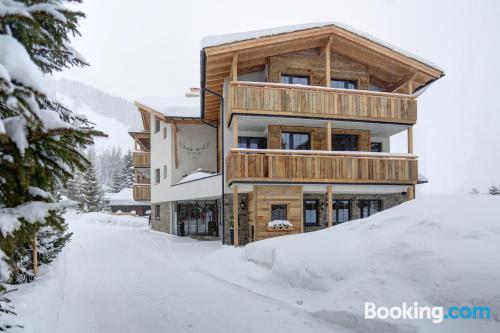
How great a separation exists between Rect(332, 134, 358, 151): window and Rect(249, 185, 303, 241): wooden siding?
425cm

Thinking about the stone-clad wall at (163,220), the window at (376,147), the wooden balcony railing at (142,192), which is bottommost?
the stone-clad wall at (163,220)

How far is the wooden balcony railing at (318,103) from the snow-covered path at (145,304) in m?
6.83

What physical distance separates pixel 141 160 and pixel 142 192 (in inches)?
105

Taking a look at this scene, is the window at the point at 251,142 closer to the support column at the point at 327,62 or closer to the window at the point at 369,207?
the support column at the point at 327,62

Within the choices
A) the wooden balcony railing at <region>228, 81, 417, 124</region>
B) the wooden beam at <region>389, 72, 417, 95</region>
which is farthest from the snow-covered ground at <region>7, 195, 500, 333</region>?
the wooden beam at <region>389, 72, 417, 95</region>

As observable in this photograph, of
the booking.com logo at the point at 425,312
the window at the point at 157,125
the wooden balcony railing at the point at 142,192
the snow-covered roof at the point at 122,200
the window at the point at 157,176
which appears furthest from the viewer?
the snow-covered roof at the point at 122,200

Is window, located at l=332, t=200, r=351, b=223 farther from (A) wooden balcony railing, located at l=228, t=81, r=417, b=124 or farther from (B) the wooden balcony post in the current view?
(B) the wooden balcony post

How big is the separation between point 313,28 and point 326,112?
3.74 meters

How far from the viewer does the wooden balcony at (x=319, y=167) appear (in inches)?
548

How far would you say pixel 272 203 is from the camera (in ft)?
48.0

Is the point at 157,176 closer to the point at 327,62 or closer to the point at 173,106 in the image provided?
the point at 173,106

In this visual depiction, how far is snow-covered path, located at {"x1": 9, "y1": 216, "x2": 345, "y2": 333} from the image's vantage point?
5.73 meters

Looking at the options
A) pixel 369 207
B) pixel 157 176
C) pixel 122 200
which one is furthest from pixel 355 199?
pixel 122 200

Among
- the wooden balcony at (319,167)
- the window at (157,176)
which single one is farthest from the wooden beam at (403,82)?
the window at (157,176)
